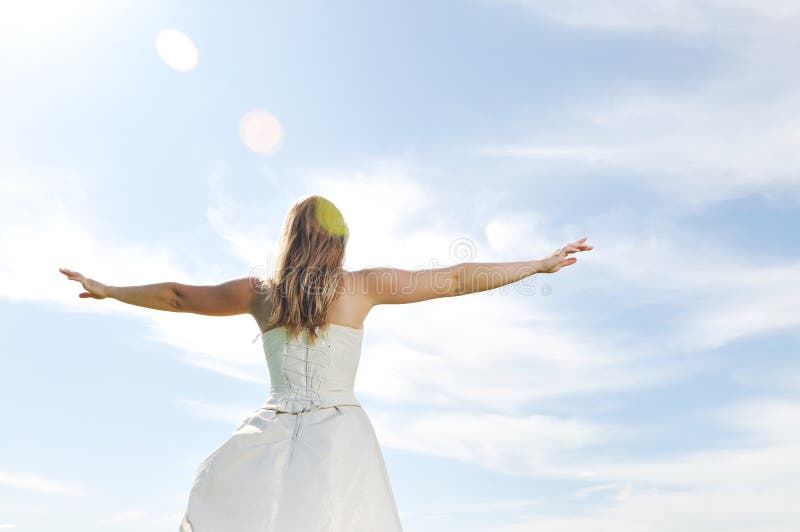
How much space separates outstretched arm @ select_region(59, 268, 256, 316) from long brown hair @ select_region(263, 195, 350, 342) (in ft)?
0.91

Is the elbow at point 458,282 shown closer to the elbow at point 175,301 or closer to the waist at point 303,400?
the waist at point 303,400

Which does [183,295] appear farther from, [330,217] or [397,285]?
[397,285]

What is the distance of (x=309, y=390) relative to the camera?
597 centimetres

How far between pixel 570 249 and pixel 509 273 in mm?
777

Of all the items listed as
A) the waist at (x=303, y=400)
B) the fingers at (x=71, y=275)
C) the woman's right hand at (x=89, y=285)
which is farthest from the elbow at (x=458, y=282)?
the fingers at (x=71, y=275)

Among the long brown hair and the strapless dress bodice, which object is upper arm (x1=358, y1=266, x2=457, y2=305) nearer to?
the long brown hair

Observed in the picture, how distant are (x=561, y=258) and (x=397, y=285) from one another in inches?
68.6

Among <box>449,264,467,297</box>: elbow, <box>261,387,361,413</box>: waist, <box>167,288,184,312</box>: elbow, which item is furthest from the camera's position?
<box>167,288,184,312</box>: elbow

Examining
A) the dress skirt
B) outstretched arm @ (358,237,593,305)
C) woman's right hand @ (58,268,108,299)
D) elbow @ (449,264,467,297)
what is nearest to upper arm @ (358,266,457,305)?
outstretched arm @ (358,237,593,305)

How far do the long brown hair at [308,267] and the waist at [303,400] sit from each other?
0.44 m

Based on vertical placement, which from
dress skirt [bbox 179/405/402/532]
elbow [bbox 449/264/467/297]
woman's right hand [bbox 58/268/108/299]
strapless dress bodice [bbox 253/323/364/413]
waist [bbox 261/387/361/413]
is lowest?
dress skirt [bbox 179/405/402/532]

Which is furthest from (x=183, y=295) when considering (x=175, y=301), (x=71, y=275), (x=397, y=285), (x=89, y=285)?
(x=397, y=285)

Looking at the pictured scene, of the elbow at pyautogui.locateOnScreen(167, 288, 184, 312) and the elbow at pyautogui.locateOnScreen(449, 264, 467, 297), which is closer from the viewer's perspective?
the elbow at pyautogui.locateOnScreen(449, 264, 467, 297)

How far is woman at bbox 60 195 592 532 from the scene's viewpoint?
18.0ft
